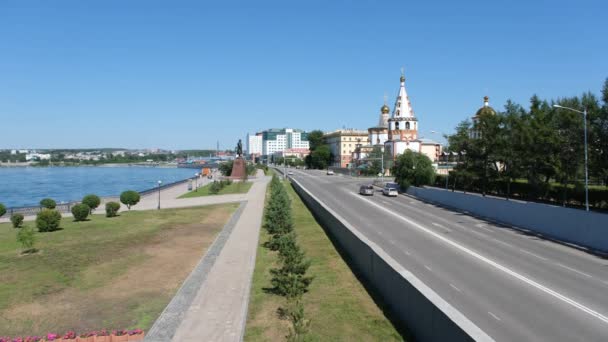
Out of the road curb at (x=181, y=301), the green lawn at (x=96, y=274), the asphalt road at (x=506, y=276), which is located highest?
the asphalt road at (x=506, y=276)

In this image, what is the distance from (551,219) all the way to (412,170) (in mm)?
31664

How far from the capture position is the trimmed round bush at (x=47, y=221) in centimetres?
3019

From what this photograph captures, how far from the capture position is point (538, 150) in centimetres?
3778

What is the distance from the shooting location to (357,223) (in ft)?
102

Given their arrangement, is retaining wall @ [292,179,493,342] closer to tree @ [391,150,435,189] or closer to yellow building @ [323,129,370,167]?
tree @ [391,150,435,189]

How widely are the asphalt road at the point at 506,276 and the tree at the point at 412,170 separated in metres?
26.5

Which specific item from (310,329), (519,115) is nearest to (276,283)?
(310,329)

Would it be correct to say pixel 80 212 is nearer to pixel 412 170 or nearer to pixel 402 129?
pixel 412 170

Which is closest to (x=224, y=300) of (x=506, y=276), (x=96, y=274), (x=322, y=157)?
(x=96, y=274)

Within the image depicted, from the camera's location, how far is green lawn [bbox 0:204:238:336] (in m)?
13.7

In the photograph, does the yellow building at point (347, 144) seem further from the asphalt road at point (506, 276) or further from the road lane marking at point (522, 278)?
the road lane marking at point (522, 278)

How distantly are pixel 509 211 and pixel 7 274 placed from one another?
27.9 m

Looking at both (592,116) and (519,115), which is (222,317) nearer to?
(592,116)

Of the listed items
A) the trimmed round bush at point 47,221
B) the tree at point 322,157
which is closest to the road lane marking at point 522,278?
the trimmed round bush at point 47,221
